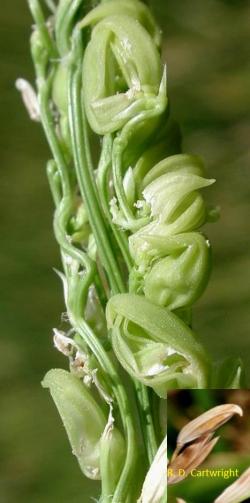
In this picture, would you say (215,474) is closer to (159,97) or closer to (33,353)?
(159,97)

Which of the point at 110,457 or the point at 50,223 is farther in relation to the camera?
the point at 50,223

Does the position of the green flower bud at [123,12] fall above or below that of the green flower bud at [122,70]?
above

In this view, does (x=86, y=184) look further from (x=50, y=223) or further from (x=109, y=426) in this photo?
(x=50, y=223)

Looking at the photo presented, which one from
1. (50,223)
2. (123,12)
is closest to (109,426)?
(123,12)

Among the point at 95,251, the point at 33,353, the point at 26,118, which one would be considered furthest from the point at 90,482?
the point at 95,251

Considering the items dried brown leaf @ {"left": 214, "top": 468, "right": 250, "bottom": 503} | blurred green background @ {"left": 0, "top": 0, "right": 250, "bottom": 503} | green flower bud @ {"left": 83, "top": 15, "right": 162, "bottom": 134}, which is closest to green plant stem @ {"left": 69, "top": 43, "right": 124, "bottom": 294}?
green flower bud @ {"left": 83, "top": 15, "right": 162, "bottom": 134}

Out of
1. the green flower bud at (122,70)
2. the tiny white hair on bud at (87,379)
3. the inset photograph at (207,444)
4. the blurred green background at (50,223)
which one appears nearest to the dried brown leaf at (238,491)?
the inset photograph at (207,444)

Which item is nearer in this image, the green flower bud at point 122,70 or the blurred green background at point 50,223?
the green flower bud at point 122,70

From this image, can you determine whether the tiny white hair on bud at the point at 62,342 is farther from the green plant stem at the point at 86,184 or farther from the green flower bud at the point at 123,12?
the green flower bud at the point at 123,12
